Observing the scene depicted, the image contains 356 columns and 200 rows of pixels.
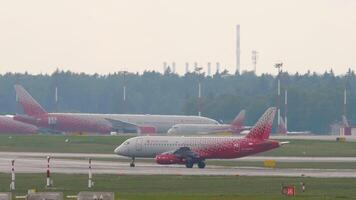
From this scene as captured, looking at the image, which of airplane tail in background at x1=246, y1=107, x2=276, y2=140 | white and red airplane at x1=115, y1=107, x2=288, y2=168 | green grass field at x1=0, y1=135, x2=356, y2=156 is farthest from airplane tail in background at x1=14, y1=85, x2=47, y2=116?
airplane tail in background at x1=246, y1=107, x2=276, y2=140

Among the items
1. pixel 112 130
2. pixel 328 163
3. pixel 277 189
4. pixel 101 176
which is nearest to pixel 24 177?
pixel 101 176

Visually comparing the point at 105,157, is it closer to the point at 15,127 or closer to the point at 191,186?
the point at 191,186

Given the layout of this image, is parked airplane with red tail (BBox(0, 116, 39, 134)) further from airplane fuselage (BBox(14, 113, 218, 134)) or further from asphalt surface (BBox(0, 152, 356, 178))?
asphalt surface (BBox(0, 152, 356, 178))

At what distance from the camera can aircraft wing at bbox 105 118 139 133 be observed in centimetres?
17462

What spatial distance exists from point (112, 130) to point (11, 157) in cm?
6699

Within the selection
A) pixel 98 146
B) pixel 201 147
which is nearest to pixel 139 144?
pixel 201 147

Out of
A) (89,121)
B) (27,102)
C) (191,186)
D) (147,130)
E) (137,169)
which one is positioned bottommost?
(191,186)

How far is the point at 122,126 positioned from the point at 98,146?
44515 mm

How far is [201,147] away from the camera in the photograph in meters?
95.4

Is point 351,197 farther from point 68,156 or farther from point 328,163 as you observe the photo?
point 68,156

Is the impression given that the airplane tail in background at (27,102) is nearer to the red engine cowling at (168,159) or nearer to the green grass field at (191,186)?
the red engine cowling at (168,159)

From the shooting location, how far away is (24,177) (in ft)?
254

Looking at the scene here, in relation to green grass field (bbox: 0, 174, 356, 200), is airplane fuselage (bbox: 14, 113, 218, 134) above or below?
above

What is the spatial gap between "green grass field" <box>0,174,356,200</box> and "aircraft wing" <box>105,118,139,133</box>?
94.8m
